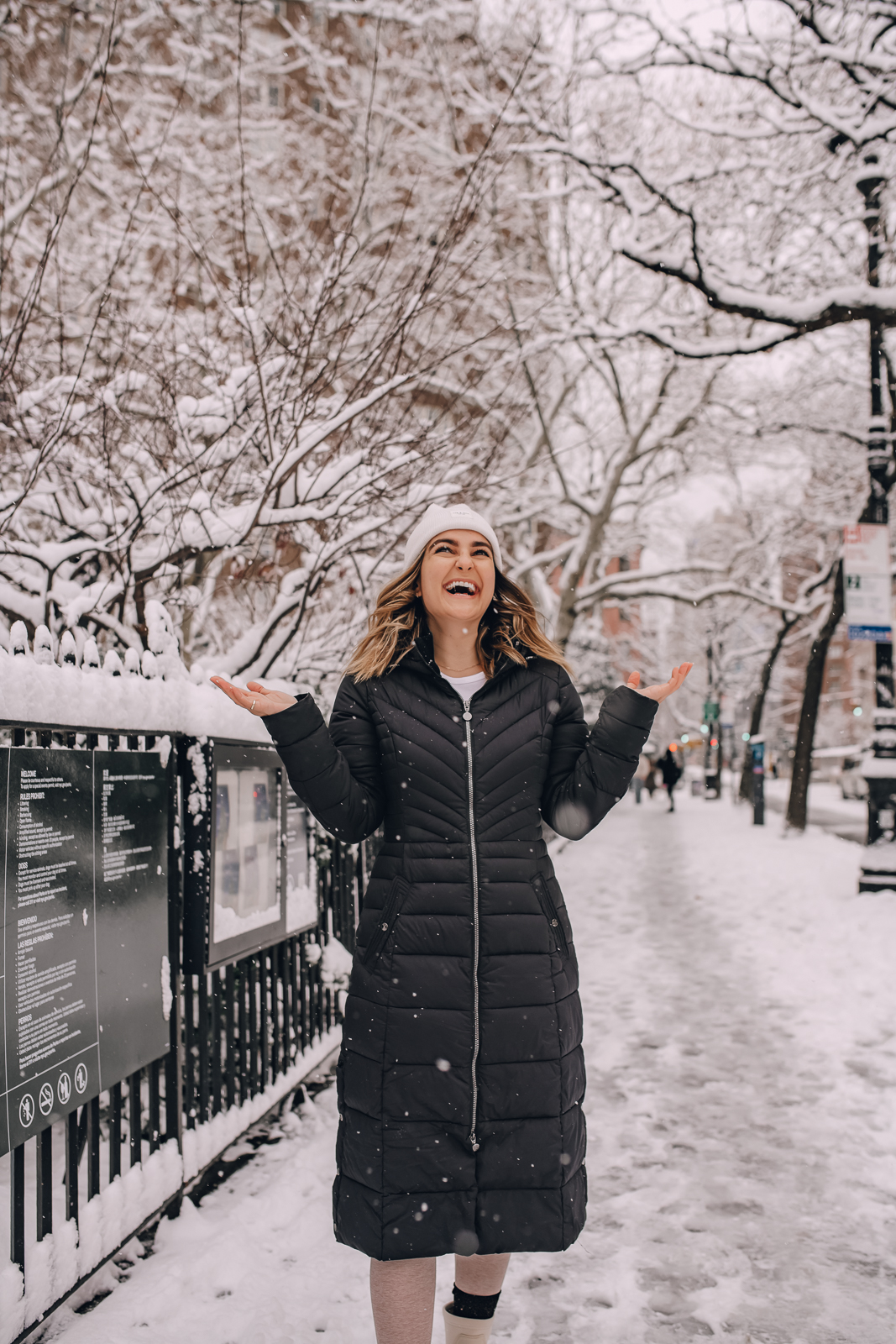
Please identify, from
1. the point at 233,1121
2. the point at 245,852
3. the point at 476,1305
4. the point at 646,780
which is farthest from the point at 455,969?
the point at 646,780

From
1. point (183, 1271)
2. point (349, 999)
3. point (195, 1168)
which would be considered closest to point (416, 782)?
point (349, 999)

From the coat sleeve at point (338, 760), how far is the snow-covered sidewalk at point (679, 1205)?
1605 mm

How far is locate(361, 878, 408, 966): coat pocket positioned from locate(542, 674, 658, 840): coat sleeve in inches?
16.0

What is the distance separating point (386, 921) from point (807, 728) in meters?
15.3

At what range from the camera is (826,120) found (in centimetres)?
741

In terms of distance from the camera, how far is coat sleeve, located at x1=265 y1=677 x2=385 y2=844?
1993 mm

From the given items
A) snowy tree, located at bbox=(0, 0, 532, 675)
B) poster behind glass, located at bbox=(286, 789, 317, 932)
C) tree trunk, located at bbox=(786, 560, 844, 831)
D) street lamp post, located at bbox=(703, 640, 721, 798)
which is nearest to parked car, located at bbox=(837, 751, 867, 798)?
street lamp post, located at bbox=(703, 640, 721, 798)

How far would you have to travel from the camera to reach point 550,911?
6.77 feet

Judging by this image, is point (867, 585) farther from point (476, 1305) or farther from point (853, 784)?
point (853, 784)

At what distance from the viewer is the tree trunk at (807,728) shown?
50.3ft

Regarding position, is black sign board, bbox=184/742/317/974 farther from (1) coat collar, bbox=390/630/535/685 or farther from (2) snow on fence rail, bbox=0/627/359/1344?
(1) coat collar, bbox=390/630/535/685

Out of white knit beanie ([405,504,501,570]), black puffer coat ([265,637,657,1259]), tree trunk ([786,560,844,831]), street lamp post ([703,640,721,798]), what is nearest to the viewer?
black puffer coat ([265,637,657,1259])

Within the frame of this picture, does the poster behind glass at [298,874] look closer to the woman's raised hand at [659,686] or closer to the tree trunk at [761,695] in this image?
the woman's raised hand at [659,686]

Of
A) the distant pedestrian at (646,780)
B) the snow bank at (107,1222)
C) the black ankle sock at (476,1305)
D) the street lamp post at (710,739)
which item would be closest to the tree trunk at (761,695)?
the distant pedestrian at (646,780)
